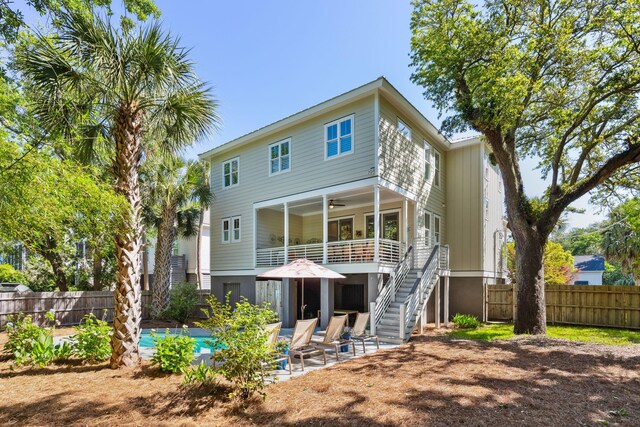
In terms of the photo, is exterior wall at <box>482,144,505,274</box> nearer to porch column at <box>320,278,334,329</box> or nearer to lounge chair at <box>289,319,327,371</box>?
porch column at <box>320,278,334,329</box>

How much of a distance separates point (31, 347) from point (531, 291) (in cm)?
1470

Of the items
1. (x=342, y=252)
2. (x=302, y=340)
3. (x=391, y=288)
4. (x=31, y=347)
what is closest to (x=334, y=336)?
(x=302, y=340)

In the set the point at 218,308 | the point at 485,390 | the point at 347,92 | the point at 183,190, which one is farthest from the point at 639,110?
the point at 183,190

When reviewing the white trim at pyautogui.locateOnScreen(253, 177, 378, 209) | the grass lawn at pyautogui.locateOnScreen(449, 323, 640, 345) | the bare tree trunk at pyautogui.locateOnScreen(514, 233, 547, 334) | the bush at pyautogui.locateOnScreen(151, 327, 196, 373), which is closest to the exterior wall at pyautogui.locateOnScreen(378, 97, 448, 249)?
the white trim at pyautogui.locateOnScreen(253, 177, 378, 209)

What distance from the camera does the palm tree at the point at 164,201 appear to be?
16.9 m

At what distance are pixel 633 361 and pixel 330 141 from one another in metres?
11.4

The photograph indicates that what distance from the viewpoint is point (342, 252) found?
1440 centimetres

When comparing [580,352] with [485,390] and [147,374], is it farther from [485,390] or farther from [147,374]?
[147,374]

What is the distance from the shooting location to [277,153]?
16.8 metres

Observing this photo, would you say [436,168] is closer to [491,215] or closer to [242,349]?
[491,215]

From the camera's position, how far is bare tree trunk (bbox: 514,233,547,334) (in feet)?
41.4

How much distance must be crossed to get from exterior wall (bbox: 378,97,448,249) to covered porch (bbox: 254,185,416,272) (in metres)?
0.52

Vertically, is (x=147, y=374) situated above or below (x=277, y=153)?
below

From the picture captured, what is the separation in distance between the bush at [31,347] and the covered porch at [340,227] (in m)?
8.63
